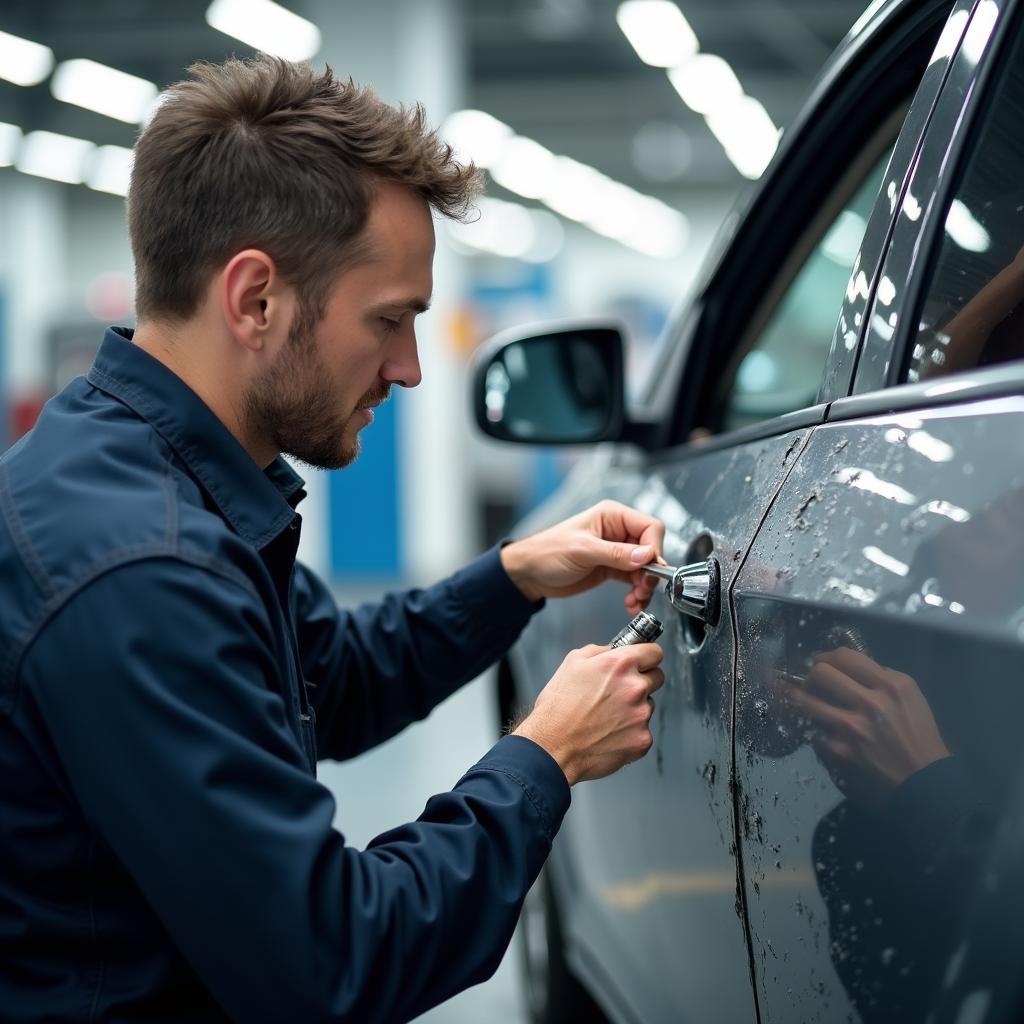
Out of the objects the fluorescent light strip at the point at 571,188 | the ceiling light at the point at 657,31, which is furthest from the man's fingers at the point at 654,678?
the fluorescent light strip at the point at 571,188

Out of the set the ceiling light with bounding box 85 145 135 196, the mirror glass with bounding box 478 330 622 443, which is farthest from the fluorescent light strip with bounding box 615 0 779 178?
the mirror glass with bounding box 478 330 622 443

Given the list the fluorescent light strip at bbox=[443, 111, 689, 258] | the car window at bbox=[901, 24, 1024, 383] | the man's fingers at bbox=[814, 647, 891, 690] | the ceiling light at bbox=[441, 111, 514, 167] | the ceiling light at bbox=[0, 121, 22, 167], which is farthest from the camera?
the ceiling light at bbox=[0, 121, 22, 167]

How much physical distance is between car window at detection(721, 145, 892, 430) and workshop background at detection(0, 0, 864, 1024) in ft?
7.87

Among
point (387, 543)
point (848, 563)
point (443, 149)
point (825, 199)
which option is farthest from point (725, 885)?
point (387, 543)

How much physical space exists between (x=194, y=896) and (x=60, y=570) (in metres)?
0.29

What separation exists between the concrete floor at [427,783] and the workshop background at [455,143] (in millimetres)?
21

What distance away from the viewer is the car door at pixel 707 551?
123cm

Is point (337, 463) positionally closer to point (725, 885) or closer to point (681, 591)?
point (681, 591)

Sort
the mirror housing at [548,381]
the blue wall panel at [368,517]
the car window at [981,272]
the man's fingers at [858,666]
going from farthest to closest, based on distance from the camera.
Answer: the blue wall panel at [368,517], the mirror housing at [548,381], the car window at [981,272], the man's fingers at [858,666]

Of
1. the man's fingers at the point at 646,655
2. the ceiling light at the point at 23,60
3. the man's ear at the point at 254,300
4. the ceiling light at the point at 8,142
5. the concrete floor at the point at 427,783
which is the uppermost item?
the ceiling light at the point at 23,60

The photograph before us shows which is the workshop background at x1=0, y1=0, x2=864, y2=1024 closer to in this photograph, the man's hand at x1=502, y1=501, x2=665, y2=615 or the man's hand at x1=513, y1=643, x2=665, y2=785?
the man's hand at x1=502, y1=501, x2=665, y2=615

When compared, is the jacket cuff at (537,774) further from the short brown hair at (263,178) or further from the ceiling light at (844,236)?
the ceiling light at (844,236)

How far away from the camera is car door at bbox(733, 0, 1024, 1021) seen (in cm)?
77

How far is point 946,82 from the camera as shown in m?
1.12
